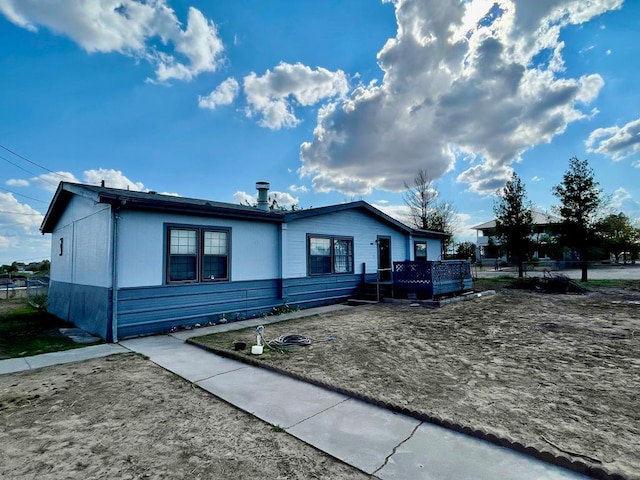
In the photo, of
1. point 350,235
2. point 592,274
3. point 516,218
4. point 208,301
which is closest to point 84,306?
point 208,301

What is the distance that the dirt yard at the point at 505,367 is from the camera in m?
2.93

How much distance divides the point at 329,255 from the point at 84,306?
783 cm

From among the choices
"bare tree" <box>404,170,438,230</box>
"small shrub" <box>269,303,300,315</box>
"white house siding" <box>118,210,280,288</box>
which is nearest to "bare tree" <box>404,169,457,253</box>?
"bare tree" <box>404,170,438,230</box>

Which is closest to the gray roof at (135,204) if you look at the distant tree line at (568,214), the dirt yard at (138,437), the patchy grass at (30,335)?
the patchy grass at (30,335)

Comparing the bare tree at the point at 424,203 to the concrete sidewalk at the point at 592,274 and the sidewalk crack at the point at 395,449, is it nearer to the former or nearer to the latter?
the concrete sidewalk at the point at 592,274

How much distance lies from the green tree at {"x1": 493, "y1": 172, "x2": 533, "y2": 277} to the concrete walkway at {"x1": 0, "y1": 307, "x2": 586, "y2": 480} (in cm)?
2049

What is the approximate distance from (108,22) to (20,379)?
981cm

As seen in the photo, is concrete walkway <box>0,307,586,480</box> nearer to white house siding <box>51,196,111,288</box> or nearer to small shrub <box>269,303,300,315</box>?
white house siding <box>51,196,111,288</box>

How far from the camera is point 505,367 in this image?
186 inches

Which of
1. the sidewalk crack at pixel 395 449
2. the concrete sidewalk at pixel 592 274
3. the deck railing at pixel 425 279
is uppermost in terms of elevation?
the deck railing at pixel 425 279

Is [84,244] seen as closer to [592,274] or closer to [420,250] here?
[420,250]

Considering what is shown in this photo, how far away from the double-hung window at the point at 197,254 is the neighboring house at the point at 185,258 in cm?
3

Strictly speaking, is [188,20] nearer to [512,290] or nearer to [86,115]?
[86,115]

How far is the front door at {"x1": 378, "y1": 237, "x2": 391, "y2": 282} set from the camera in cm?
1413
